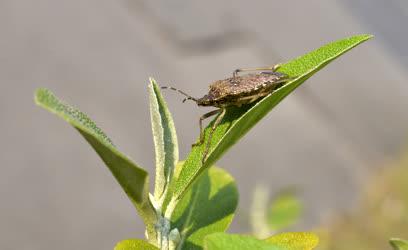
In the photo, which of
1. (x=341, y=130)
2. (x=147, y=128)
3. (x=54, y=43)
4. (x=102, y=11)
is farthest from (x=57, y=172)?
(x=341, y=130)

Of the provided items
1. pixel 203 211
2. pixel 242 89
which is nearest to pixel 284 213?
pixel 242 89

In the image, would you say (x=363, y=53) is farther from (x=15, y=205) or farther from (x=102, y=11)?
(x=15, y=205)

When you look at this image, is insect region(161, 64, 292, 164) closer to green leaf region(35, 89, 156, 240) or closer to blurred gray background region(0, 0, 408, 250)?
green leaf region(35, 89, 156, 240)

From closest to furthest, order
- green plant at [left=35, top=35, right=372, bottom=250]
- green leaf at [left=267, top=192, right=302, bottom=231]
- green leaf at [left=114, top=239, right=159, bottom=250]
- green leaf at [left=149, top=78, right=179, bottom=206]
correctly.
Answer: green plant at [left=35, top=35, right=372, bottom=250]
green leaf at [left=114, top=239, right=159, bottom=250]
green leaf at [left=149, top=78, right=179, bottom=206]
green leaf at [left=267, top=192, right=302, bottom=231]

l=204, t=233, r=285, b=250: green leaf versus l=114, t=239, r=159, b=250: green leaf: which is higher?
l=114, t=239, r=159, b=250: green leaf

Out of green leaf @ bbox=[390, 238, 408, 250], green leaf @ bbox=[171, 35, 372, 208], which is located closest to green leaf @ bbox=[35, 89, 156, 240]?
green leaf @ bbox=[171, 35, 372, 208]

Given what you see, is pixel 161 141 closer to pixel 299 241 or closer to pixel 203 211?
pixel 203 211

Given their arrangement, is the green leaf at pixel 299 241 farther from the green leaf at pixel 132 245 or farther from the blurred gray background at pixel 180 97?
the blurred gray background at pixel 180 97
